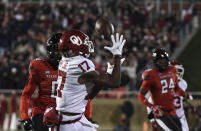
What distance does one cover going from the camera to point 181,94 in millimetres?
8812

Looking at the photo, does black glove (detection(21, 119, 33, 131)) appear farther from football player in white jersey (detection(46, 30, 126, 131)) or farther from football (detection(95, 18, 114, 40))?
football (detection(95, 18, 114, 40))

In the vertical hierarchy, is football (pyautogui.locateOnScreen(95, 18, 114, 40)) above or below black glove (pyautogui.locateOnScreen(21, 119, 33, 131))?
above

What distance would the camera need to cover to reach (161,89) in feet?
27.4

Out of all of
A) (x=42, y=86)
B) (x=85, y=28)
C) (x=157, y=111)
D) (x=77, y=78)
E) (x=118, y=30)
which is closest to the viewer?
(x=77, y=78)

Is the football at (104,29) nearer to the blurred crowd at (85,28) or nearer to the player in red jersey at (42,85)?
the player in red jersey at (42,85)

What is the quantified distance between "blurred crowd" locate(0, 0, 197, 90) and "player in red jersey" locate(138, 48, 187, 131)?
6.79 meters

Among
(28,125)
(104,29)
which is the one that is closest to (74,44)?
(104,29)

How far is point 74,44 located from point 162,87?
364cm

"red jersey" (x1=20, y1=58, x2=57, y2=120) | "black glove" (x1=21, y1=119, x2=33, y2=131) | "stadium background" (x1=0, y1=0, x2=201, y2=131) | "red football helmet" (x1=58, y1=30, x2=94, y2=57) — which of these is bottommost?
"black glove" (x1=21, y1=119, x2=33, y2=131)

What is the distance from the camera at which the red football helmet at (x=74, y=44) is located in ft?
16.3

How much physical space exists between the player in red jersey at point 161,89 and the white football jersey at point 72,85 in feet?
11.0

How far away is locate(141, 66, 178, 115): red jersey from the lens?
27.3ft

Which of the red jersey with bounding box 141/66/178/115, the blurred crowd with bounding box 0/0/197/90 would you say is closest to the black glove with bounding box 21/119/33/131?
the red jersey with bounding box 141/66/178/115

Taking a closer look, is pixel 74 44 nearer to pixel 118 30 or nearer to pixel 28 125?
pixel 28 125
